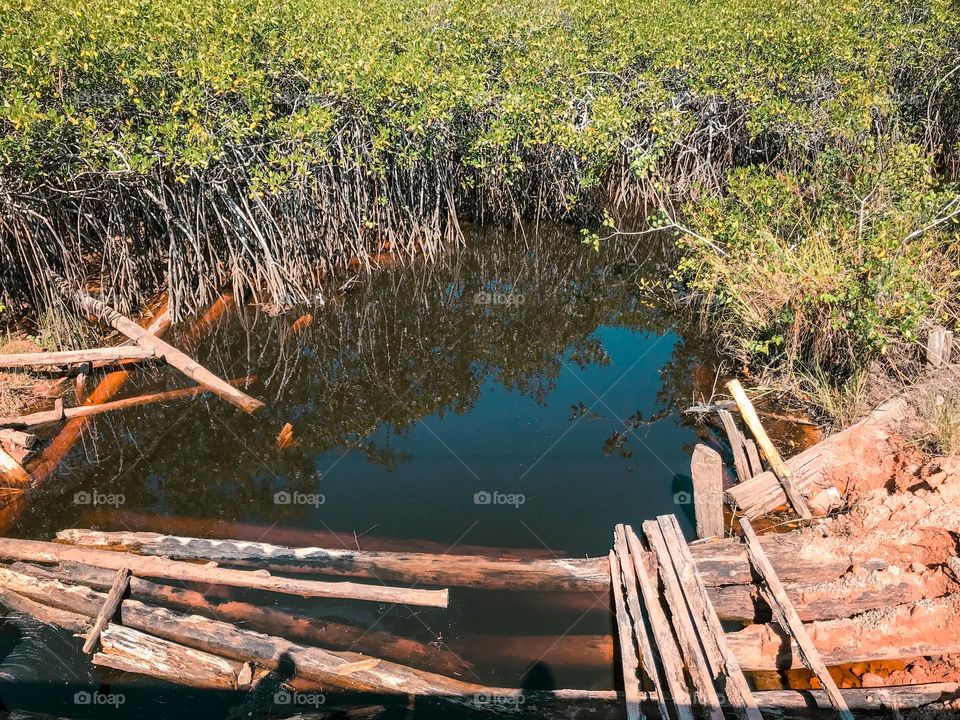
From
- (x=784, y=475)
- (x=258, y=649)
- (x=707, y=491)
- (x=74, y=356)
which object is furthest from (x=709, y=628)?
(x=74, y=356)

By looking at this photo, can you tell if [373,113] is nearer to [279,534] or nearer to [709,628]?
[279,534]

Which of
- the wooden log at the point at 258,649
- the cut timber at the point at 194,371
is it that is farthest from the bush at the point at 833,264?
the cut timber at the point at 194,371

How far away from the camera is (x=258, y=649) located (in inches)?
234

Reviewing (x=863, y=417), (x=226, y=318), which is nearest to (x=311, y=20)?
(x=226, y=318)

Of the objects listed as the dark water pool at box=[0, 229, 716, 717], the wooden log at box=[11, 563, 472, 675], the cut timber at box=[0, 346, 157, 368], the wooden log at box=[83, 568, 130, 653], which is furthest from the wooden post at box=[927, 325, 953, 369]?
the cut timber at box=[0, 346, 157, 368]

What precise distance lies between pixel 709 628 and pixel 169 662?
4108mm

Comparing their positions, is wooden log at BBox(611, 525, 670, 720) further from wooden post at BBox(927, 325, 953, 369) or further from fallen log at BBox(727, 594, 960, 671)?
wooden post at BBox(927, 325, 953, 369)

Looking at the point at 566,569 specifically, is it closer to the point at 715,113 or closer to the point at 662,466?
the point at 662,466

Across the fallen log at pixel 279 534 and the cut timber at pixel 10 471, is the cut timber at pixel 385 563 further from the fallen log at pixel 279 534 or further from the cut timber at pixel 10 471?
the cut timber at pixel 10 471

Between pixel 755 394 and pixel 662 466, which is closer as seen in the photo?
pixel 662 466

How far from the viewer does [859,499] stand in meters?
7.17

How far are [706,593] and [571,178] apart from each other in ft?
42.8

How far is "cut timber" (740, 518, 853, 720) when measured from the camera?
4.97m

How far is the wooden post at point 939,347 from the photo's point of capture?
27.3ft
